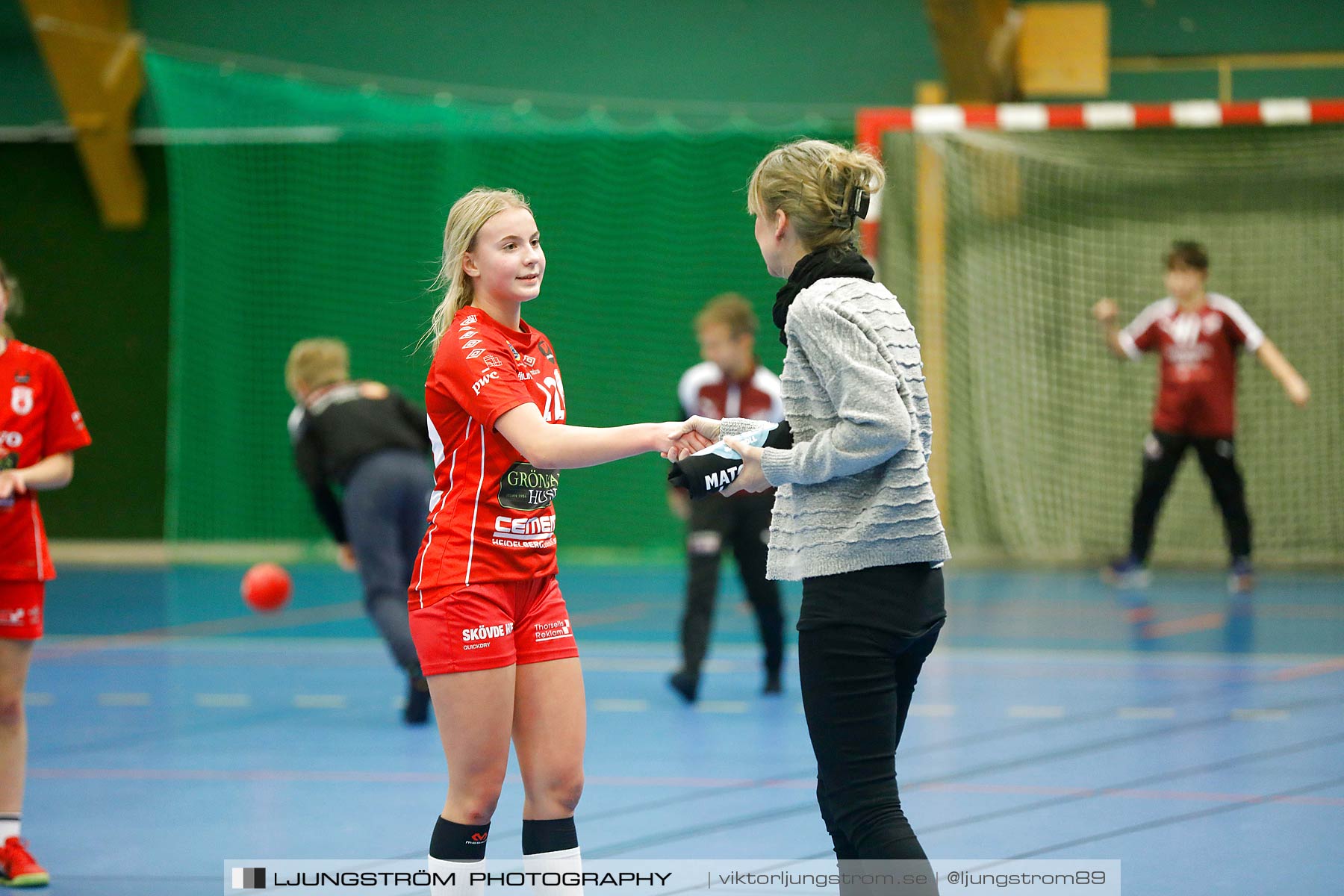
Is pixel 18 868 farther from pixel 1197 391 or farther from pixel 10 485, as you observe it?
pixel 1197 391

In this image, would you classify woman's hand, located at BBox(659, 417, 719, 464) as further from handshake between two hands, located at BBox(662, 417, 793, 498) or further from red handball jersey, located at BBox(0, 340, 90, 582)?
red handball jersey, located at BBox(0, 340, 90, 582)

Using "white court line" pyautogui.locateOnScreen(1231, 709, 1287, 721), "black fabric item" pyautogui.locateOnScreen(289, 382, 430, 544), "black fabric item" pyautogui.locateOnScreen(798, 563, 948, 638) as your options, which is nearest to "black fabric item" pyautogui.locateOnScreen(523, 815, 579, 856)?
"black fabric item" pyautogui.locateOnScreen(798, 563, 948, 638)

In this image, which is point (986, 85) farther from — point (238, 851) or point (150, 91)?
point (238, 851)

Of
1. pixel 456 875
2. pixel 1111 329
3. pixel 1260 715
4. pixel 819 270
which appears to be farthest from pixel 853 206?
pixel 1111 329

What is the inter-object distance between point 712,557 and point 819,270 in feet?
11.8

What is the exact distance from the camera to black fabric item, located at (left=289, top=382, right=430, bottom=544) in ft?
19.1

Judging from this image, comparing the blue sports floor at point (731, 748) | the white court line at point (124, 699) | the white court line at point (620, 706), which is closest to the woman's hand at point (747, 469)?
the blue sports floor at point (731, 748)

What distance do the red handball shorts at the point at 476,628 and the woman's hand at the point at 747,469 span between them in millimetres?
534

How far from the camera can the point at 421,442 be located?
19.6 feet

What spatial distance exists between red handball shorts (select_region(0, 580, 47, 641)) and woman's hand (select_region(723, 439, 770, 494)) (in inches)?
83.5

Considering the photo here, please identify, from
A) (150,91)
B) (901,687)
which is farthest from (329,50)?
(901,687)

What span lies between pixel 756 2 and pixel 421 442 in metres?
6.79

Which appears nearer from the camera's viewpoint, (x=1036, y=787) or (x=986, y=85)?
(x=1036, y=787)

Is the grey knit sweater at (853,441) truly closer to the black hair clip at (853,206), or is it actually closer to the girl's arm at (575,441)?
the black hair clip at (853,206)
